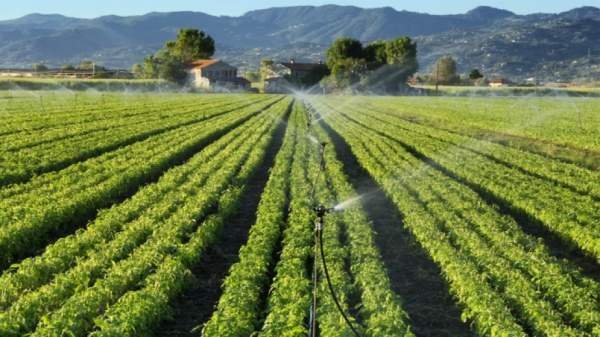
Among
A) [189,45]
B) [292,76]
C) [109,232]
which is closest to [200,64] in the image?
[189,45]

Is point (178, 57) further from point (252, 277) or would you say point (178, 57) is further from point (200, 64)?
point (252, 277)

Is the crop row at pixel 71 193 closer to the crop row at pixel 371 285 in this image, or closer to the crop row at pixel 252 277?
the crop row at pixel 252 277

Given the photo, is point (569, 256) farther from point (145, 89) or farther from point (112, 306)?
point (145, 89)

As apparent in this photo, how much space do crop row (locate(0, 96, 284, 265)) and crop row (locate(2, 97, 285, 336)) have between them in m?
1.61

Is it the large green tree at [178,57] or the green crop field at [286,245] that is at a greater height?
the large green tree at [178,57]

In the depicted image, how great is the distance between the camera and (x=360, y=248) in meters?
12.4

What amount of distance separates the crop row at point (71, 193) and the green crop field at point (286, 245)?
5 cm

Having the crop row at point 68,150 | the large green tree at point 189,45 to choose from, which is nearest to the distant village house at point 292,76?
the large green tree at point 189,45

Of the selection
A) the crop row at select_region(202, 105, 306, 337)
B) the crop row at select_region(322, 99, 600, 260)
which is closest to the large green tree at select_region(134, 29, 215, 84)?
the crop row at select_region(322, 99, 600, 260)

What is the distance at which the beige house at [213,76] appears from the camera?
125 m

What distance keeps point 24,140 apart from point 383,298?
67.0ft

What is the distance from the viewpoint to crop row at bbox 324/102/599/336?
9.38 meters

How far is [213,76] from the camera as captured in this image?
421ft

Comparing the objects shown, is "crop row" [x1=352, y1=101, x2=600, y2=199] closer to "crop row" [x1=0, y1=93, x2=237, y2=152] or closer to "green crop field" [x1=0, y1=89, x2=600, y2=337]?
"green crop field" [x1=0, y1=89, x2=600, y2=337]
